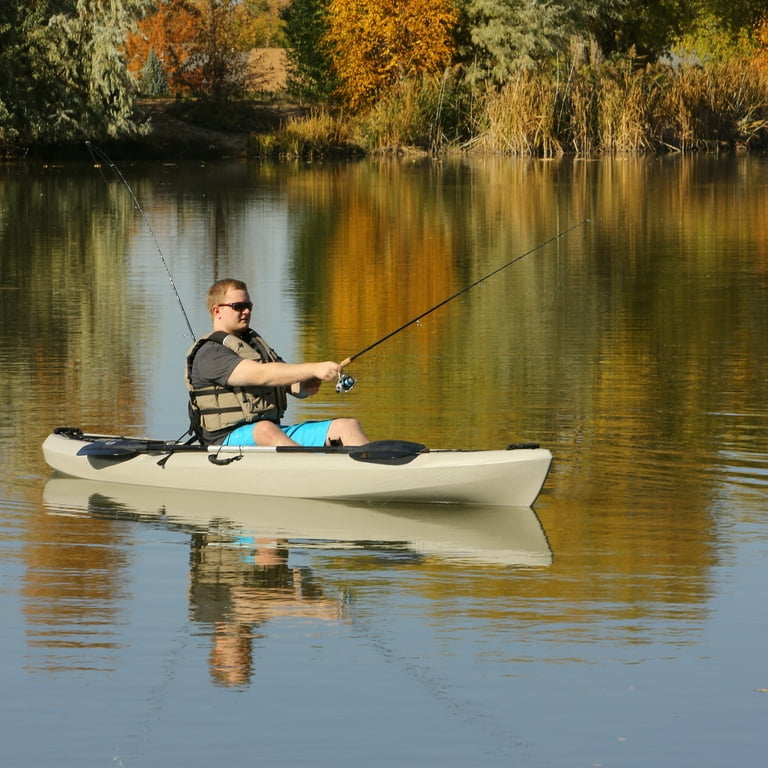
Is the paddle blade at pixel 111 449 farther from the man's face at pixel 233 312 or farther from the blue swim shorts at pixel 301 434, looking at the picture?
the man's face at pixel 233 312

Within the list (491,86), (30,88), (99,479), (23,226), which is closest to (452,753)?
(99,479)

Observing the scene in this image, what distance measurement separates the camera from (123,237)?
27031 millimetres

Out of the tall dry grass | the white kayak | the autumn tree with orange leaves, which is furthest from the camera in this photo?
the autumn tree with orange leaves

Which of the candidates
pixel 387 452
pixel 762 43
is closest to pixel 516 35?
pixel 762 43

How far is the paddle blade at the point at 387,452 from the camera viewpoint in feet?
29.5

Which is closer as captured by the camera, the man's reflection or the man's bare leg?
the man's reflection

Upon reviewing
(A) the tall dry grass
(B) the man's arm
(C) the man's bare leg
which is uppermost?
(A) the tall dry grass

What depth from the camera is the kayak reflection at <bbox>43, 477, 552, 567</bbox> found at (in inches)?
332

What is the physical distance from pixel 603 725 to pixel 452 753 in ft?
1.74

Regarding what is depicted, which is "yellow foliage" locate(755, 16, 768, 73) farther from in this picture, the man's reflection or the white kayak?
the man's reflection

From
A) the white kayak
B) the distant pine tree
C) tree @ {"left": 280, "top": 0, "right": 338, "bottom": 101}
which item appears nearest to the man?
the white kayak

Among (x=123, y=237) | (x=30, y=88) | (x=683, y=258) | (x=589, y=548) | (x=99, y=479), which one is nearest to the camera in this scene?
(x=589, y=548)

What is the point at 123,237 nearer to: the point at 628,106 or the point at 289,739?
the point at 289,739

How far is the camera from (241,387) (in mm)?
9391
